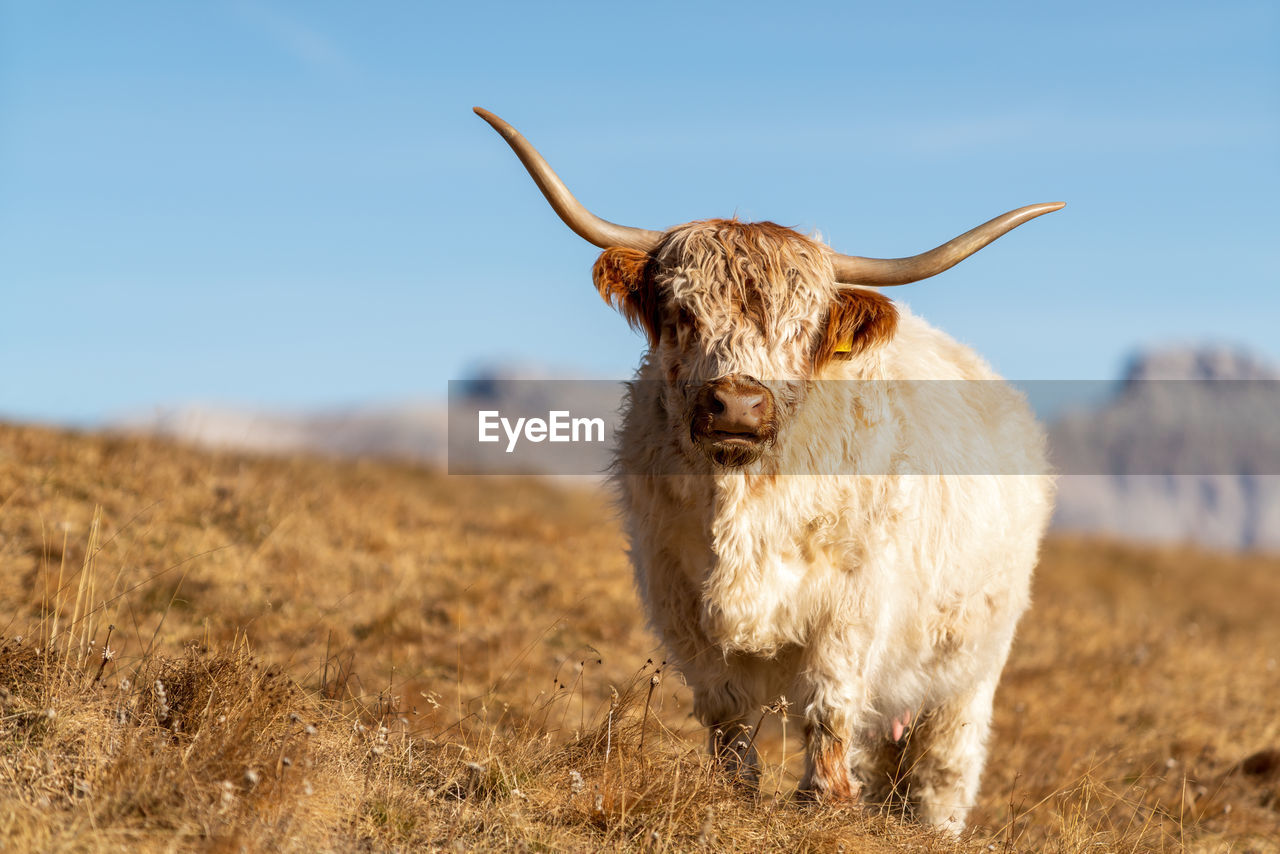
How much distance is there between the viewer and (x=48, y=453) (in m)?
8.87

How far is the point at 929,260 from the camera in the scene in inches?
201

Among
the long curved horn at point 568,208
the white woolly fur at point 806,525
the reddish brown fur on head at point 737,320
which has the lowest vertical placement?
the white woolly fur at point 806,525

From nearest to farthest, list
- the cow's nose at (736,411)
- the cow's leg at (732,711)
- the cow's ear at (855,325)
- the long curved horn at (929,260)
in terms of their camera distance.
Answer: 1. the cow's nose at (736,411)
2. the cow's leg at (732,711)
3. the cow's ear at (855,325)
4. the long curved horn at (929,260)

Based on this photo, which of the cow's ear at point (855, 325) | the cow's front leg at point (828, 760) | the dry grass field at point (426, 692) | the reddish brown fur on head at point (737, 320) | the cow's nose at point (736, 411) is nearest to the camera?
the dry grass field at point (426, 692)

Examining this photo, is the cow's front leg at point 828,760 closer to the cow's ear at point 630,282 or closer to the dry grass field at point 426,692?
the dry grass field at point 426,692

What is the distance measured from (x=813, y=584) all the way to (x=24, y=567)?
5084mm

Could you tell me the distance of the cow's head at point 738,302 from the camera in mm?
4465

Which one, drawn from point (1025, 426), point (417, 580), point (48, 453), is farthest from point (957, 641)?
point (48, 453)

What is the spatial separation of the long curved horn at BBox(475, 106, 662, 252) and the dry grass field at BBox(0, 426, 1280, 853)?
208 centimetres

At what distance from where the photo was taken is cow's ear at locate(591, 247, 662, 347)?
4.96 m

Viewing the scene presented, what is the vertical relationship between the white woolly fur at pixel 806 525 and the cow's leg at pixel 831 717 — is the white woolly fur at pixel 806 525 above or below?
above

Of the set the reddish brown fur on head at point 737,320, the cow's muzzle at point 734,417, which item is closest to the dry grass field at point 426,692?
the cow's muzzle at point 734,417

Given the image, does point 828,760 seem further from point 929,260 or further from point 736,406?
point 929,260

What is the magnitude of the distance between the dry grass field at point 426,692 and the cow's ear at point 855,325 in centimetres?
174
